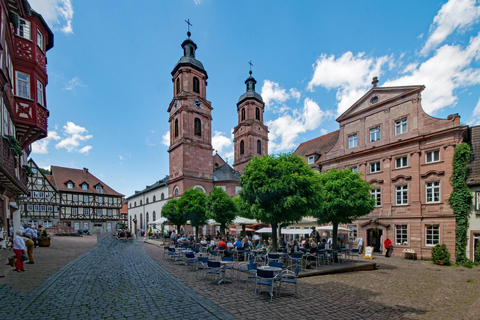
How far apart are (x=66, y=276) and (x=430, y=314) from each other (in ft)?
41.2

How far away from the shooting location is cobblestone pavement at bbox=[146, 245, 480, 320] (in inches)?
282

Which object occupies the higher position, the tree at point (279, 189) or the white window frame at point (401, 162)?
the white window frame at point (401, 162)

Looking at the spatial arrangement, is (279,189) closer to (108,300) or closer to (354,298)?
(354,298)

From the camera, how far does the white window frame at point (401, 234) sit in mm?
21641

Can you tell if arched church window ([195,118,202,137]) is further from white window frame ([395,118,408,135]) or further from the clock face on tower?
white window frame ([395,118,408,135])

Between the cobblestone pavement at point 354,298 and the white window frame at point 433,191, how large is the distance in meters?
9.08

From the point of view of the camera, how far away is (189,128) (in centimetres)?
4122

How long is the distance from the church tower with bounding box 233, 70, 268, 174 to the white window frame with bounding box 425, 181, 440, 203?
34606 millimetres

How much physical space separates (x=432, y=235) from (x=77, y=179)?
186ft

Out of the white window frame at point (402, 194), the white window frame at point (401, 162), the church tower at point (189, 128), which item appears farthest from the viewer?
the church tower at point (189, 128)

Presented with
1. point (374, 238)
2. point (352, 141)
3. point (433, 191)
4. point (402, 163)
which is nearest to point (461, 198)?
point (433, 191)

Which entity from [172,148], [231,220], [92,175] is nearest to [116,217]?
[92,175]

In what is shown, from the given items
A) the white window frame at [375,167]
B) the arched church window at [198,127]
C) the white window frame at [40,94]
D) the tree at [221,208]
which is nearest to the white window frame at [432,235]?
the white window frame at [375,167]

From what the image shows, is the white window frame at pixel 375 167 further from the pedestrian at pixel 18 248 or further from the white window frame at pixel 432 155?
the pedestrian at pixel 18 248
